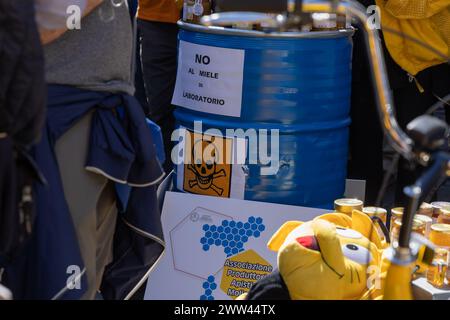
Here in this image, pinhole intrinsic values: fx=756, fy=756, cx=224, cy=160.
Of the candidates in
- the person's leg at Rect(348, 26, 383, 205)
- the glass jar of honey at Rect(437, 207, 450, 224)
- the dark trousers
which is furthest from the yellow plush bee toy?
the dark trousers

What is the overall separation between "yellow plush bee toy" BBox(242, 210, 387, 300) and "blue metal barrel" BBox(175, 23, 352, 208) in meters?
1.05

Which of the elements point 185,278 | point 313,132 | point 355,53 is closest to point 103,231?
point 185,278

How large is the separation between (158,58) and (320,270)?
7.55 feet

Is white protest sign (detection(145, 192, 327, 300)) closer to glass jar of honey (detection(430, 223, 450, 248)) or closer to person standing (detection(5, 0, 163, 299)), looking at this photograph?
glass jar of honey (detection(430, 223, 450, 248))

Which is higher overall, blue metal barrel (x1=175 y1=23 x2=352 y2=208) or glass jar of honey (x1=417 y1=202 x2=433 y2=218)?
blue metal barrel (x1=175 y1=23 x2=352 y2=208)

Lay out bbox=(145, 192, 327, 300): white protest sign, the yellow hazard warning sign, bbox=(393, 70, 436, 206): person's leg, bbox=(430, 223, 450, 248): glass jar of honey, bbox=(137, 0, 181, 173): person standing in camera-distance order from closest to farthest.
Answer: bbox=(430, 223, 450, 248): glass jar of honey < bbox=(145, 192, 327, 300): white protest sign < the yellow hazard warning sign < bbox=(393, 70, 436, 206): person's leg < bbox=(137, 0, 181, 173): person standing

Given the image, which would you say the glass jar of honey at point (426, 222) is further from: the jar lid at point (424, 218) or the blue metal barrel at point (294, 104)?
the blue metal barrel at point (294, 104)

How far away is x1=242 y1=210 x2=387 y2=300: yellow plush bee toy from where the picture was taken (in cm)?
195

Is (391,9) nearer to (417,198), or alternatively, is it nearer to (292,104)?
(292,104)

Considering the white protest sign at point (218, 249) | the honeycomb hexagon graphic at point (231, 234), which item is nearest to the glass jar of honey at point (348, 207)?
the white protest sign at point (218, 249)

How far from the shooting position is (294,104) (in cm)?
311

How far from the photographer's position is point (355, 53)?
383 cm

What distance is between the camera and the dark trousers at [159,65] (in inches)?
157
